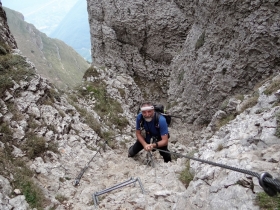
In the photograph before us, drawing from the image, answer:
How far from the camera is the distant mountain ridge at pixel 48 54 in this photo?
121 metres

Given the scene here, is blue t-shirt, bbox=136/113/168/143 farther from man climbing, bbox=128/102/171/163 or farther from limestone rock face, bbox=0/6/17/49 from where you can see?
limestone rock face, bbox=0/6/17/49

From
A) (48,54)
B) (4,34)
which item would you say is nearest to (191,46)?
(4,34)

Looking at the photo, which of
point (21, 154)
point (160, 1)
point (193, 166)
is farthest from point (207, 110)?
point (160, 1)

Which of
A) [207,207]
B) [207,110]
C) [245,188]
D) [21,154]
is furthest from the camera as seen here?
[207,110]

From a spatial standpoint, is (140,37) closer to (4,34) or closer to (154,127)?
(4,34)

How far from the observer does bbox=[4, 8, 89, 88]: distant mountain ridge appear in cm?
12144

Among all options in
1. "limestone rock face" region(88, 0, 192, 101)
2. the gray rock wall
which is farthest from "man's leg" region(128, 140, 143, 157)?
"limestone rock face" region(88, 0, 192, 101)

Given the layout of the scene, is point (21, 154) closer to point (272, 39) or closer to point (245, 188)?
point (245, 188)

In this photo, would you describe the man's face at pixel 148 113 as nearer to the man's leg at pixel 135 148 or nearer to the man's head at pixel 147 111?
the man's head at pixel 147 111

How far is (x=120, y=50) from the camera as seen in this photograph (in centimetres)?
2973

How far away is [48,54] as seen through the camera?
144000mm

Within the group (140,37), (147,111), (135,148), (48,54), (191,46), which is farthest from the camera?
(48,54)

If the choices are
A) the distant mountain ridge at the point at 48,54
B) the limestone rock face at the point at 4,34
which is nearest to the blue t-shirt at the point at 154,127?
the limestone rock face at the point at 4,34

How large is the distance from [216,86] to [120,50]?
57.0 feet
